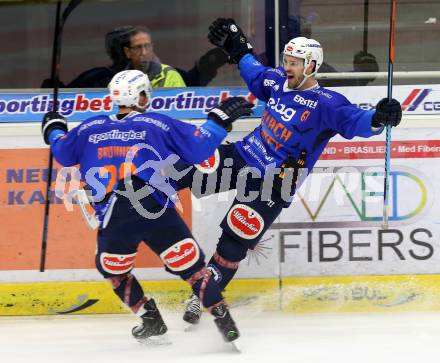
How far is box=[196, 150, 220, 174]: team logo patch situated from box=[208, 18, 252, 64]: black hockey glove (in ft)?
1.74

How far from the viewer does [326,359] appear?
4031 millimetres

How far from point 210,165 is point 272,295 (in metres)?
0.82

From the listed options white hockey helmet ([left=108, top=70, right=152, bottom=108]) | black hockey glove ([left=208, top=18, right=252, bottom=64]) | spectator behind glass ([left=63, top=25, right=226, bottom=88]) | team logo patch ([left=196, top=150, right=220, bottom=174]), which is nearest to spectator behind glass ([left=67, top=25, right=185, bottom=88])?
spectator behind glass ([left=63, top=25, right=226, bottom=88])

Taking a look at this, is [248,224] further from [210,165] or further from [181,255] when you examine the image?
[181,255]

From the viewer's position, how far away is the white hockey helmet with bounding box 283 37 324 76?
4.42 meters

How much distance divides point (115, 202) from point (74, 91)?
43.5 inches

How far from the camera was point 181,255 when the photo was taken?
13.3ft

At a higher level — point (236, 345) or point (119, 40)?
point (119, 40)

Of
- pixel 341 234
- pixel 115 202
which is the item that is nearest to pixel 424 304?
pixel 341 234

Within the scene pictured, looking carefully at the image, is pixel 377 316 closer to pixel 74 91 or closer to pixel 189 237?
pixel 189 237

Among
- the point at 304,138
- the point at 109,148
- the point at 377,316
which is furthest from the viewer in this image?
the point at 377,316

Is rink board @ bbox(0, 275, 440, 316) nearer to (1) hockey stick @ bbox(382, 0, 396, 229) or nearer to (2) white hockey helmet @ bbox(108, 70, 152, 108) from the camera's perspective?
(1) hockey stick @ bbox(382, 0, 396, 229)

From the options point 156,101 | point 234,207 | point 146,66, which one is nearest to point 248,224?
point 234,207

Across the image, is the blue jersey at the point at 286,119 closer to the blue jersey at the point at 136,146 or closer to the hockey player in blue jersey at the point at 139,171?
the hockey player in blue jersey at the point at 139,171
